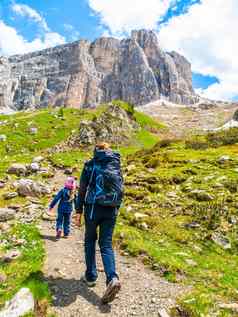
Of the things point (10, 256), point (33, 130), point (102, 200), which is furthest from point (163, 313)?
point (33, 130)

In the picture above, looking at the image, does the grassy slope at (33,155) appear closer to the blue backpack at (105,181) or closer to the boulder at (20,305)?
the boulder at (20,305)

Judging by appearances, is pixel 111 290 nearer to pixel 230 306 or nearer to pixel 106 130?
pixel 230 306

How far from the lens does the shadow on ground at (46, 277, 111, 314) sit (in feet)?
27.8

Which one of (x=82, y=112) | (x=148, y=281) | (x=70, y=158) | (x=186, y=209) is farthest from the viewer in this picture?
(x=82, y=112)

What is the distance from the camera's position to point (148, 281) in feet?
33.1

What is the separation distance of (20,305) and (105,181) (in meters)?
3.42

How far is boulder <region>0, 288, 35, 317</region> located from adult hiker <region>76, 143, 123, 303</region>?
5.79ft

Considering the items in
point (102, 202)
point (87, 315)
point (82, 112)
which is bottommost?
point (87, 315)

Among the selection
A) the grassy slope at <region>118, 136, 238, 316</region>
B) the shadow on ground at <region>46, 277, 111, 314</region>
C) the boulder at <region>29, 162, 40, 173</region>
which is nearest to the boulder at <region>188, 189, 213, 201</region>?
the grassy slope at <region>118, 136, 238, 316</region>

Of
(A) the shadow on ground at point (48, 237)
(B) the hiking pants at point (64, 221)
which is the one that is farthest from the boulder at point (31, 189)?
(A) the shadow on ground at point (48, 237)

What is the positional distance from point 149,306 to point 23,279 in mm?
3345

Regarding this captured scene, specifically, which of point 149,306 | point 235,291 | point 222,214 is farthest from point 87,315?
point 222,214

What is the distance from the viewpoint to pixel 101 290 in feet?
30.5

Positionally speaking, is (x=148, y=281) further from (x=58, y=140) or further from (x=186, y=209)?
(x=58, y=140)
